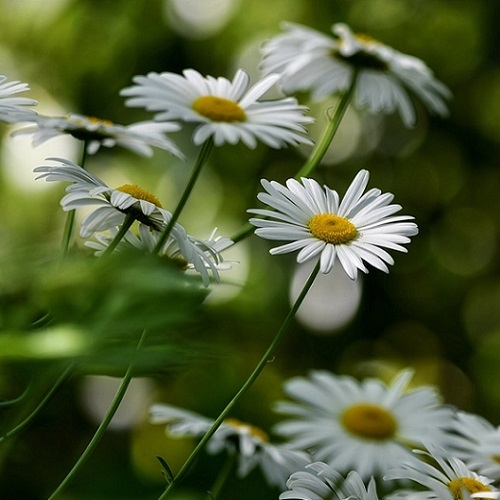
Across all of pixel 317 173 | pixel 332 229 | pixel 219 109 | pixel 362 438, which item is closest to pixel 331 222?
pixel 332 229

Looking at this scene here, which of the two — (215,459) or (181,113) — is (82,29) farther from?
(181,113)

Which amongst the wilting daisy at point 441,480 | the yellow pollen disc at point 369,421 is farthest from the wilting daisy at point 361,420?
the wilting daisy at point 441,480

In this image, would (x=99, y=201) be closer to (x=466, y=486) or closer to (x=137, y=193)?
(x=137, y=193)

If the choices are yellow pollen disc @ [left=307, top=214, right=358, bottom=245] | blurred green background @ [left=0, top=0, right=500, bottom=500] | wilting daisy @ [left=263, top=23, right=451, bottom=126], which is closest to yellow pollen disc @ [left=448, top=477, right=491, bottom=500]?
yellow pollen disc @ [left=307, top=214, right=358, bottom=245]

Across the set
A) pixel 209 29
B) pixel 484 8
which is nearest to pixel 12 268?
pixel 209 29

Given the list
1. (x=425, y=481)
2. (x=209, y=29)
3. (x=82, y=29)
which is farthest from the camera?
(x=209, y=29)

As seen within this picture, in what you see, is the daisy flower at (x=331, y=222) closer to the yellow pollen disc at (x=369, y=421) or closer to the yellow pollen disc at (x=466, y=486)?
the yellow pollen disc at (x=466, y=486)

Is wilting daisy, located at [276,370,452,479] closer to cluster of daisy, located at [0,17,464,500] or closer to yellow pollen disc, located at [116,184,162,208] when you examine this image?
cluster of daisy, located at [0,17,464,500]
